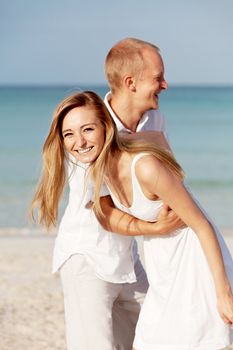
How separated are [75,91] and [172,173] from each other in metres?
0.53

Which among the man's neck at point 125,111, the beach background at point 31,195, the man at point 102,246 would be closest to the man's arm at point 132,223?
the man at point 102,246

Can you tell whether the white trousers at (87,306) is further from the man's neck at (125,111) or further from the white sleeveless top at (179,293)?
the man's neck at (125,111)

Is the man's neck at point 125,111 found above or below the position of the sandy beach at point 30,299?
above

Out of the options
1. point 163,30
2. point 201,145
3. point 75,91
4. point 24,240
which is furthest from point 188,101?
point 75,91

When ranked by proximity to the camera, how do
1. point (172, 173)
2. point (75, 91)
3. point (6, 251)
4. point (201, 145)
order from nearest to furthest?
point (172, 173)
point (75, 91)
point (6, 251)
point (201, 145)

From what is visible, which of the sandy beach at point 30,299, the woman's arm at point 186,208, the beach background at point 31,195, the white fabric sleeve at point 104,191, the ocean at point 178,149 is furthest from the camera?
the ocean at point 178,149

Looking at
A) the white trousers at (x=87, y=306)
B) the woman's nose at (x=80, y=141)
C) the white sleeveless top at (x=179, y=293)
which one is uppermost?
the woman's nose at (x=80, y=141)

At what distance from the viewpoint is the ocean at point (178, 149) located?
15094 mm

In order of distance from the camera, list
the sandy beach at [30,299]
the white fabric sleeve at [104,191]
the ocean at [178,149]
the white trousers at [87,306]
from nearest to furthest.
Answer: the white fabric sleeve at [104,191], the white trousers at [87,306], the sandy beach at [30,299], the ocean at [178,149]

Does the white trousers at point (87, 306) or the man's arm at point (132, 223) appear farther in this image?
the white trousers at point (87, 306)

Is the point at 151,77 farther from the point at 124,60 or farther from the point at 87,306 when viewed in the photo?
the point at 87,306

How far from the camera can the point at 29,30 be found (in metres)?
68.4

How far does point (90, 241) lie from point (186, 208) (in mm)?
545

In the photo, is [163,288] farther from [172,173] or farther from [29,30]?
[29,30]
